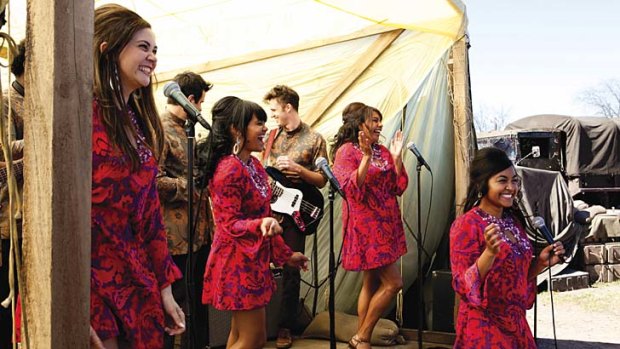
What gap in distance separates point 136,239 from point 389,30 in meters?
4.16

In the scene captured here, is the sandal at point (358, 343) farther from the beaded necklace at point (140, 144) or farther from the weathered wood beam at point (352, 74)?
the beaded necklace at point (140, 144)


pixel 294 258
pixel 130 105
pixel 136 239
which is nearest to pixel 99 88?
pixel 130 105

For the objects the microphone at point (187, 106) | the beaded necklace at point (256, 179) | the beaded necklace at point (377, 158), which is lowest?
the beaded necklace at point (256, 179)

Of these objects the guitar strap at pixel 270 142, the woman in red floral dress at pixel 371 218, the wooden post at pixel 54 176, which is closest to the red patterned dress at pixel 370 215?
the woman in red floral dress at pixel 371 218

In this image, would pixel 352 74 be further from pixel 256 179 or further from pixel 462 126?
pixel 256 179

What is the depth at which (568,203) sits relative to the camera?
9.85 meters

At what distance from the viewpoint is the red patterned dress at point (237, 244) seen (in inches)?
127

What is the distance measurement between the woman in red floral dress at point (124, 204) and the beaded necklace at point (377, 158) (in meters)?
2.59

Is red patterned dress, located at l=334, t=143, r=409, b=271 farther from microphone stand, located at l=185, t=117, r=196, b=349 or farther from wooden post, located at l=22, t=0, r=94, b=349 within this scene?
wooden post, located at l=22, t=0, r=94, b=349

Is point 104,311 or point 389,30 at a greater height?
point 389,30

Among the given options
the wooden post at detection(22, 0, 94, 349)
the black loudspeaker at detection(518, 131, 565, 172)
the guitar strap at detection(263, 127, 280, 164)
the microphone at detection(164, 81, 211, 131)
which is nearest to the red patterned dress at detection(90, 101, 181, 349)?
the wooden post at detection(22, 0, 94, 349)

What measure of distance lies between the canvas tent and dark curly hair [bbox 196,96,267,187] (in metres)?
2.15

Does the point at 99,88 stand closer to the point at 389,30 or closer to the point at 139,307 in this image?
the point at 139,307

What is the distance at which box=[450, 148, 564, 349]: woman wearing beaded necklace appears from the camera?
310cm
